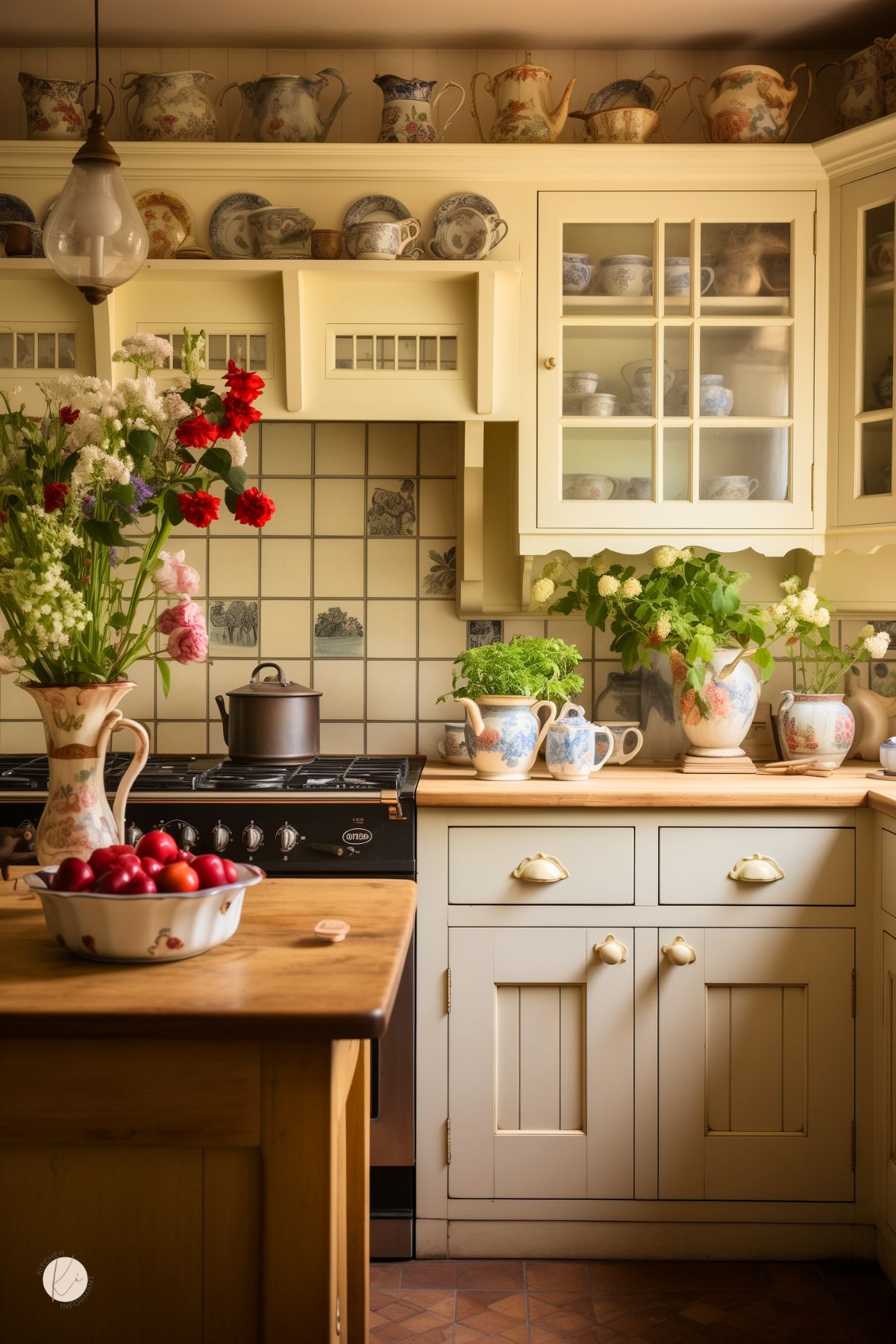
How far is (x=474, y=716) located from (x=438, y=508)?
2.28 ft

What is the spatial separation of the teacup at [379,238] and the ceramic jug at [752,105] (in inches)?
29.2

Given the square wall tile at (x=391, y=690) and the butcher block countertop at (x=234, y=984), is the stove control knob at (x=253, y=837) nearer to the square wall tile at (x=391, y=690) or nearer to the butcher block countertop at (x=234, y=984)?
the square wall tile at (x=391, y=690)

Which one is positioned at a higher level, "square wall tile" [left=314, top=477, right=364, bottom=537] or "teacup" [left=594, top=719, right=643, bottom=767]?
"square wall tile" [left=314, top=477, right=364, bottom=537]

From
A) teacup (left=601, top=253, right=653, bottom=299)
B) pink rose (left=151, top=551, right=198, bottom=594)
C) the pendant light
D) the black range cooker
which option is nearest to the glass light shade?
the pendant light

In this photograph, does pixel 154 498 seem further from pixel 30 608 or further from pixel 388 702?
pixel 388 702

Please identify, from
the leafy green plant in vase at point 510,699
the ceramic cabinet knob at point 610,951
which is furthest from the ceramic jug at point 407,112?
the ceramic cabinet knob at point 610,951

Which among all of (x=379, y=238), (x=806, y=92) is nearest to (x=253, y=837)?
(x=379, y=238)

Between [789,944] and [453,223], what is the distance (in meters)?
1.69

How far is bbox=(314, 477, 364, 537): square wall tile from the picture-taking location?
295 centimetres

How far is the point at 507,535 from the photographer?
288 centimetres

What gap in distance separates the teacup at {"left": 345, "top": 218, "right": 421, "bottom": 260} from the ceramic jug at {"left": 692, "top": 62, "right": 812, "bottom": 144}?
741 millimetres

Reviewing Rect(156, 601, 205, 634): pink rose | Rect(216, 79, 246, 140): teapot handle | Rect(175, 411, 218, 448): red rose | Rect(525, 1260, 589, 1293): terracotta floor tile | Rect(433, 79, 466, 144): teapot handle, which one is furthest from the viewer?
Rect(216, 79, 246, 140): teapot handle

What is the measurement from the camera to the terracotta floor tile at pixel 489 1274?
7.47 feet

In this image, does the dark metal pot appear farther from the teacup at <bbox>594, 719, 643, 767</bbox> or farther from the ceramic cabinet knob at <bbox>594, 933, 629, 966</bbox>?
the ceramic cabinet knob at <bbox>594, 933, 629, 966</bbox>
